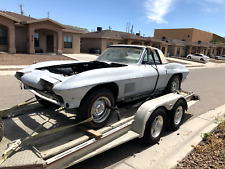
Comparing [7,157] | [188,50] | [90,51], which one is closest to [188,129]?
[7,157]

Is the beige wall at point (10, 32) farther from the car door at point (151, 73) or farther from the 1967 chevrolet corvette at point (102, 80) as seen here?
the car door at point (151, 73)

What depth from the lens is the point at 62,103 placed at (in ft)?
9.98

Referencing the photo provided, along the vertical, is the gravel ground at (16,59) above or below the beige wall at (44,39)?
below

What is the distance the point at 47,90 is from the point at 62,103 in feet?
2.04

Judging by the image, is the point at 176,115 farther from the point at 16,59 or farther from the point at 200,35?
the point at 200,35

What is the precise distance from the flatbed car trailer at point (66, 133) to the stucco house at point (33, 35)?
20033mm

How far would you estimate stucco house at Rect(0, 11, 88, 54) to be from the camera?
69.3ft

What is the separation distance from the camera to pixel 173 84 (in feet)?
18.7

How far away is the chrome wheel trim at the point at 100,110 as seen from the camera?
3.33m

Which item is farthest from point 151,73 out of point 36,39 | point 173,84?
point 36,39

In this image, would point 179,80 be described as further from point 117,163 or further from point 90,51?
point 90,51

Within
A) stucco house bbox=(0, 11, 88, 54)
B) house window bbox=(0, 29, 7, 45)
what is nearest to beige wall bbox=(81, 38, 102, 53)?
A: stucco house bbox=(0, 11, 88, 54)

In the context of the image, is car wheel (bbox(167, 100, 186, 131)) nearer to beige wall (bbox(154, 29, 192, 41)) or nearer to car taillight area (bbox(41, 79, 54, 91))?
car taillight area (bbox(41, 79, 54, 91))

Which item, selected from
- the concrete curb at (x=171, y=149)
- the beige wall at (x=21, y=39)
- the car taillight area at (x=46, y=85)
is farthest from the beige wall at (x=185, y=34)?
the car taillight area at (x=46, y=85)
